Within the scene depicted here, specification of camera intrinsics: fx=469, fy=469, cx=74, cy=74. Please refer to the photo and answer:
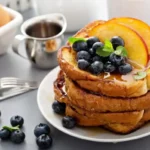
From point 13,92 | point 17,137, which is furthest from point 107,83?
point 13,92

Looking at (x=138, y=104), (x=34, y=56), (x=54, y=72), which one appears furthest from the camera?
(x=34, y=56)

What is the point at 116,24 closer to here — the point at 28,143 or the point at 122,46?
the point at 122,46

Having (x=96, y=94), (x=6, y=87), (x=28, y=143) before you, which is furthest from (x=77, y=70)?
(x=6, y=87)

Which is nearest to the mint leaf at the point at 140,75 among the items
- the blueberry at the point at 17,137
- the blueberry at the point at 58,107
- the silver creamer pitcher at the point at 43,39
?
the blueberry at the point at 58,107

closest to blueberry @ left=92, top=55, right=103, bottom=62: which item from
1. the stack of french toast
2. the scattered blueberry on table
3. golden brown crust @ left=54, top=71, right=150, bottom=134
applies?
the stack of french toast

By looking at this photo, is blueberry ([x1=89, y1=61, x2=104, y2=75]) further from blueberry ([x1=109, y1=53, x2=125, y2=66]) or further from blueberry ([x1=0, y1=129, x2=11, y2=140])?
blueberry ([x1=0, y1=129, x2=11, y2=140])

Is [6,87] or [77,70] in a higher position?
[77,70]

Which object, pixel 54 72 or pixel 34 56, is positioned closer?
pixel 54 72
